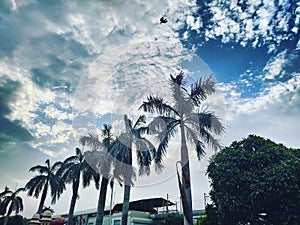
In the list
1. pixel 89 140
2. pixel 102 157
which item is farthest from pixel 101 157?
pixel 89 140

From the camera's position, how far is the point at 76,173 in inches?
1035

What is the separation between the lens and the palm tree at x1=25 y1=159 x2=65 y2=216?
32375 mm

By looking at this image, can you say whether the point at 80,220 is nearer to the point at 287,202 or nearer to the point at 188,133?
the point at 188,133

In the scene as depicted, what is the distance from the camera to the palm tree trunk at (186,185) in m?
13.1

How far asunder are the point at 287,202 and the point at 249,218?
2287mm

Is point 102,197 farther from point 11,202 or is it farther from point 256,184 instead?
point 11,202

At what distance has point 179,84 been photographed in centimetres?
1766

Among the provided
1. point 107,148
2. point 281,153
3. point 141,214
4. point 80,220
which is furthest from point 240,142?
point 80,220

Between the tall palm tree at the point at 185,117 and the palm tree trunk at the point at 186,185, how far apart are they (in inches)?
6.9

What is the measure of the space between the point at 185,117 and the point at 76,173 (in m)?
14.0

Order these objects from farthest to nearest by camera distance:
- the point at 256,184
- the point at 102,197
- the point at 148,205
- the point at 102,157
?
the point at 148,205 → the point at 102,157 → the point at 102,197 → the point at 256,184

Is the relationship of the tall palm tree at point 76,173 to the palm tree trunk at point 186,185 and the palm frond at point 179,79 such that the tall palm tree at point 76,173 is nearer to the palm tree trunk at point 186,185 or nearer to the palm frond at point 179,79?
the palm tree trunk at point 186,185

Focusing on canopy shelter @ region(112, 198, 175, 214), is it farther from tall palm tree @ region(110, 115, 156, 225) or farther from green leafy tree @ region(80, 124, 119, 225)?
tall palm tree @ region(110, 115, 156, 225)

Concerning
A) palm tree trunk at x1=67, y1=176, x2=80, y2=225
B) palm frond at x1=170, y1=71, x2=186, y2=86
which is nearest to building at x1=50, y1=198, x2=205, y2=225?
palm tree trunk at x1=67, y1=176, x2=80, y2=225
